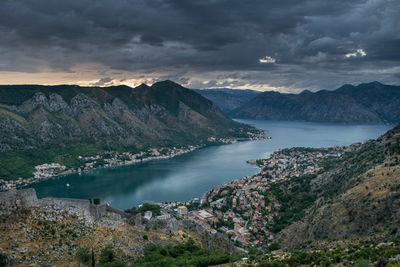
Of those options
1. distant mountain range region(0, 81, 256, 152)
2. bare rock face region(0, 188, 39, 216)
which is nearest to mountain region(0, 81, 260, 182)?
distant mountain range region(0, 81, 256, 152)

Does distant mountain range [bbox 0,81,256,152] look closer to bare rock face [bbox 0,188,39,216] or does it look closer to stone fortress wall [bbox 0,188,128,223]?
stone fortress wall [bbox 0,188,128,223]

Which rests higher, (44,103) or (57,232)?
(44,103)

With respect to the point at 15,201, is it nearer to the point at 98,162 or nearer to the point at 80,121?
the point at 98,162

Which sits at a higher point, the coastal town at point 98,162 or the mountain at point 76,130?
the mountain at point 76,130

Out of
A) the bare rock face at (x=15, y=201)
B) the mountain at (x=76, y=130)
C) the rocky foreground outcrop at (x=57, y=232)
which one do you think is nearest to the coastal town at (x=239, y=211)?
the rocky foreground outcrop at (x=57, y=232)

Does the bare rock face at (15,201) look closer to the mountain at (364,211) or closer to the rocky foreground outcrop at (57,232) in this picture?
the rocky foreground outcrop at (57,232)

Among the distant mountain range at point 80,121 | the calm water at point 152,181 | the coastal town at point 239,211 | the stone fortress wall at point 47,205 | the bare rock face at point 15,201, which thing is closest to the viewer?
the bare rock face at point 15,201

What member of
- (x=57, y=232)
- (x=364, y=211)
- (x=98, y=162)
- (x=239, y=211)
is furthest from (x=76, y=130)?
(x=364, y=211)
